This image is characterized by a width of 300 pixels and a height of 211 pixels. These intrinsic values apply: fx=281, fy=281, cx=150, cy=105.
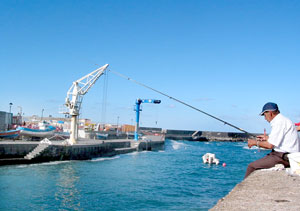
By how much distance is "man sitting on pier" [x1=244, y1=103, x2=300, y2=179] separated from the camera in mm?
5039

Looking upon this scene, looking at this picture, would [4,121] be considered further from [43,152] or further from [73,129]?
[43,152]

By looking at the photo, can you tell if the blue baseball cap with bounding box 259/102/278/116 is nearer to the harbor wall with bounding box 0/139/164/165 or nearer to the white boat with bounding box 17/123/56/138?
the harbor wall with bounding box 0/139/164/165

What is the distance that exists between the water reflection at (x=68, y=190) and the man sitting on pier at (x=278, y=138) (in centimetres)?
927

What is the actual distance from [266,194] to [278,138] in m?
1.35

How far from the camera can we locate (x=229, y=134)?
143m

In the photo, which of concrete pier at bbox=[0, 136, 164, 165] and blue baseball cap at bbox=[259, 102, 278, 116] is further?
concrete pier at bbox=[0, 136, 164, 165]

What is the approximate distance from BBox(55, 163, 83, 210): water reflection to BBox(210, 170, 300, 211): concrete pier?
9.30 metres

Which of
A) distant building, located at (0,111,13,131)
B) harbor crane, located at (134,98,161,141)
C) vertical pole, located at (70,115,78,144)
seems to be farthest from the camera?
harbor crane, located at (134,98,161,141)

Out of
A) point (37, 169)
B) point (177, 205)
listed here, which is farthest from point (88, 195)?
point (37, 169)

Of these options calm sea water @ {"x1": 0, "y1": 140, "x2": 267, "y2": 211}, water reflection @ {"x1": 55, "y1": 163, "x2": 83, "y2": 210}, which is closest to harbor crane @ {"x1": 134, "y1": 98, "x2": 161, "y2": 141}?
calm sea water @ {"x1": 0, "y1": 140, "x2": 267, "y2": 211}

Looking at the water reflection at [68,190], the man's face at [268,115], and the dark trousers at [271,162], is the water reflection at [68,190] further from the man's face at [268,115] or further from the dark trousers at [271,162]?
the man's face at [268,115]

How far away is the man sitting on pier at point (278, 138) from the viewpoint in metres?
5.04

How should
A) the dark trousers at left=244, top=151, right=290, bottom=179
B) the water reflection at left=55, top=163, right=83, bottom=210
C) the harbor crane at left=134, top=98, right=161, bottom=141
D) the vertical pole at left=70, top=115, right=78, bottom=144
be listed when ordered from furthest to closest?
the harbor crane at left=134, top=98, right=161, bottom=141 → the vertical pole at left=70, top=115, right=78, bottom=144 → the water reflection at left=55, top=163, right=83, bottom=210 → the dark trousers at left=244, top=151, right=290, bottom=179

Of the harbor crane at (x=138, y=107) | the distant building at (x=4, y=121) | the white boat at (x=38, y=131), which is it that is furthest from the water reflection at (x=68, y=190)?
the harbor crane at (x=138, y=107)
